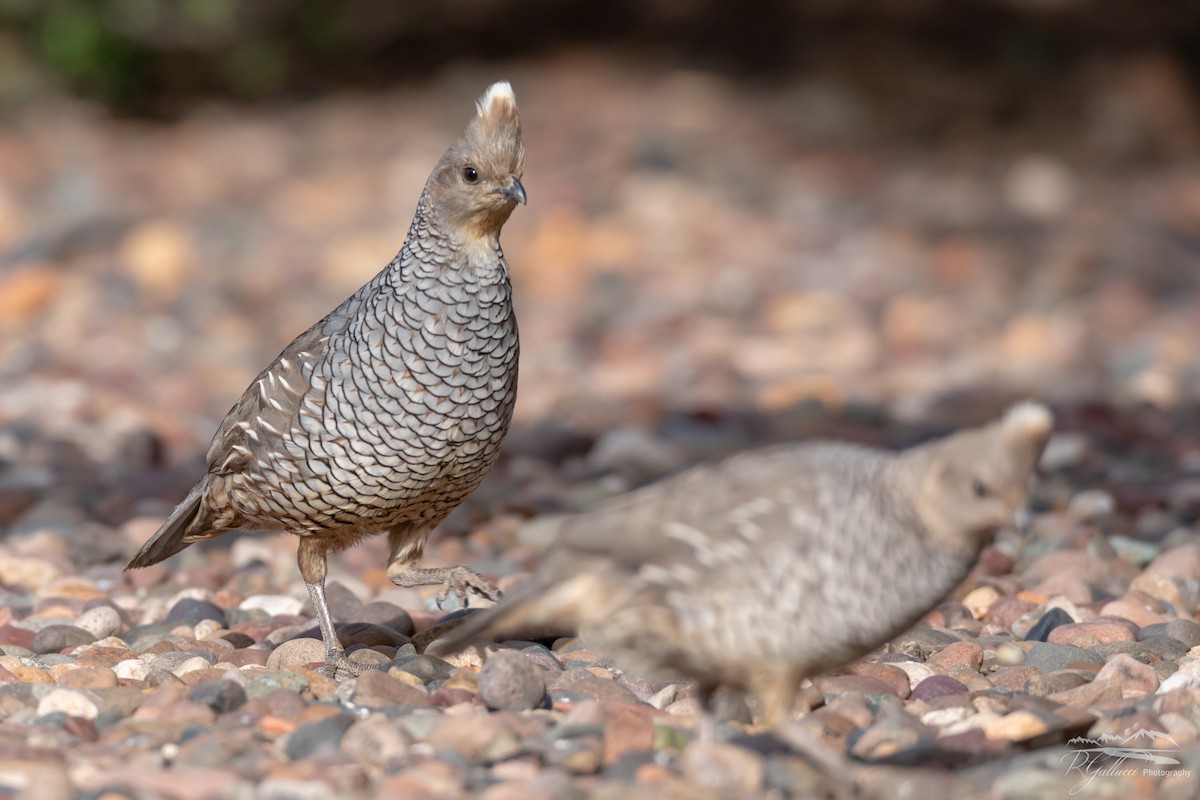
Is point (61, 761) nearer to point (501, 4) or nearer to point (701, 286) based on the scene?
point (701, 286)

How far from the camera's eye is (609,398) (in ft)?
32.9

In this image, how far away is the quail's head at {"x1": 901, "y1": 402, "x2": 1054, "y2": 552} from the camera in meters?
4.19

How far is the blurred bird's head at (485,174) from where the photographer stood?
19.1ft

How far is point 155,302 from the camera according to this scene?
11742mm

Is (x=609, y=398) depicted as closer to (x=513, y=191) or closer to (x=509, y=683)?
(x=513, y=191)

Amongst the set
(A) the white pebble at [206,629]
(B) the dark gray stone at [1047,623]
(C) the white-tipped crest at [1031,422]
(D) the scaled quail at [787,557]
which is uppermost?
(C) the white-tipped crest at [1031,422]

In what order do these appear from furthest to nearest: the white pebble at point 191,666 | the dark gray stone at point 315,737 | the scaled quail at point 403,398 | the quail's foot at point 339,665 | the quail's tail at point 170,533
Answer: the quail's tail at point 170,533 < the scaled quail at point 403,398 < the quail's foot at point 339,665 < the white pebble at point 191,666 < the dark gray stone at point 315,737

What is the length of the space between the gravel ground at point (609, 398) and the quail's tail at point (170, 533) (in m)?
0.21

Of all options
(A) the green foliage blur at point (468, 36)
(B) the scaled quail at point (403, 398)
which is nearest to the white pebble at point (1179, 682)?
(B) the scaled quail at point (403, 398)

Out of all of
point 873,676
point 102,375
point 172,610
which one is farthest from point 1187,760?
point 102,375

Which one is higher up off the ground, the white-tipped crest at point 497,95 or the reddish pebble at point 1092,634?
the white-tipped crest at point 497,95

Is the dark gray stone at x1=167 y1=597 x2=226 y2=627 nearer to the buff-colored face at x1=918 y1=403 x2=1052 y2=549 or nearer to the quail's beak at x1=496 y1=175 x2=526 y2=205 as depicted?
the quail's beak at x1=496 y1=175 x2=526 y2=205

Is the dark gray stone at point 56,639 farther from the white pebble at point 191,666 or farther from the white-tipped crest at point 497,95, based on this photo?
the white-tipped crest at point 497,95

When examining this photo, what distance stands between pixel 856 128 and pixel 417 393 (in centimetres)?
1008
